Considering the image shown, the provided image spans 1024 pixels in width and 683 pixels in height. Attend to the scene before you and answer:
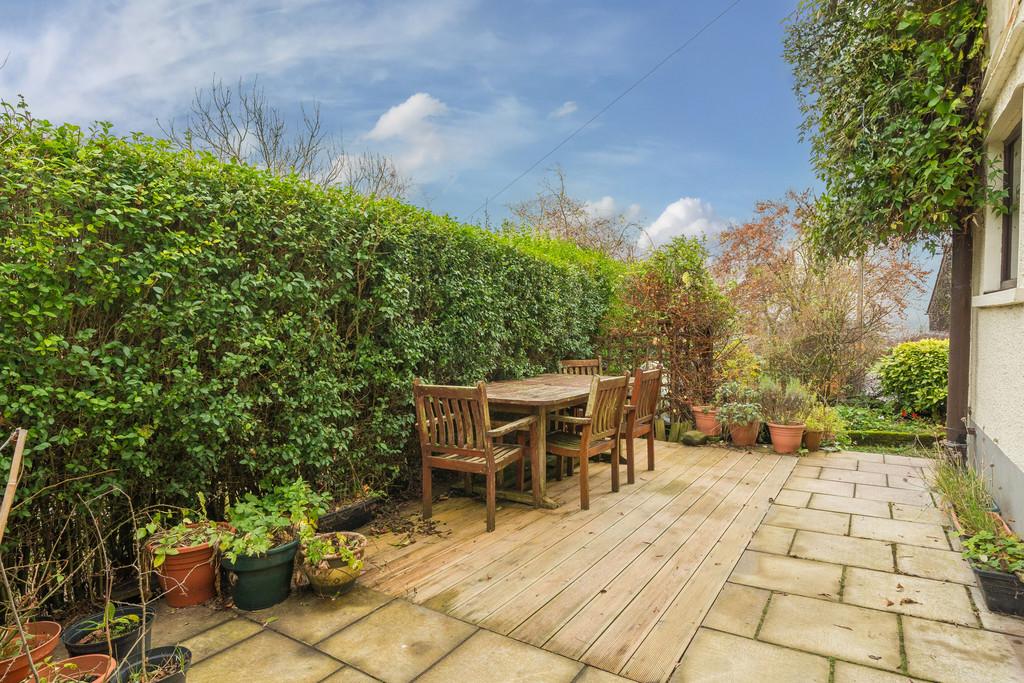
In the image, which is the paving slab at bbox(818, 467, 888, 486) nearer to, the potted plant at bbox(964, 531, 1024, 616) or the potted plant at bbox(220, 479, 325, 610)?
the potted plant at bbox(964, 531, 1024, 616)

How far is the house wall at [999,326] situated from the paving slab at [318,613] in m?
3.24

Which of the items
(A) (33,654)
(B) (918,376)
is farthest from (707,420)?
(A) (33,654)

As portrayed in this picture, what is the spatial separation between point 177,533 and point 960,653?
3.20m

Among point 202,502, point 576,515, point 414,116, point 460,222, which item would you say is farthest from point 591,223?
point 202,502

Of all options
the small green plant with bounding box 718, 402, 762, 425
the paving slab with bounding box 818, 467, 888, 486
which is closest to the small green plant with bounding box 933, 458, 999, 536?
the paving slab with bounding box 818, 467, 888, 486

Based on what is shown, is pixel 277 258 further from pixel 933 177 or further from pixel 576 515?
pixel 933 177

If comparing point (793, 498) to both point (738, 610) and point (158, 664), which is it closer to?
point (738, 610)

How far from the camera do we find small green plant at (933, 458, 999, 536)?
9.02 feet

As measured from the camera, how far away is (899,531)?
3324mm

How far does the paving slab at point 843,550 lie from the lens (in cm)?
288

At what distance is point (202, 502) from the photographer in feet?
8.18

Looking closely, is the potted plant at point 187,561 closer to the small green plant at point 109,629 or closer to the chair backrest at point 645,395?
the small green plant at point 109,629

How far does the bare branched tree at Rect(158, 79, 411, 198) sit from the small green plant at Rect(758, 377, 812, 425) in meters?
9.40

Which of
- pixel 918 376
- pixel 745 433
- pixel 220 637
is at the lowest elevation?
pixel 220 637
